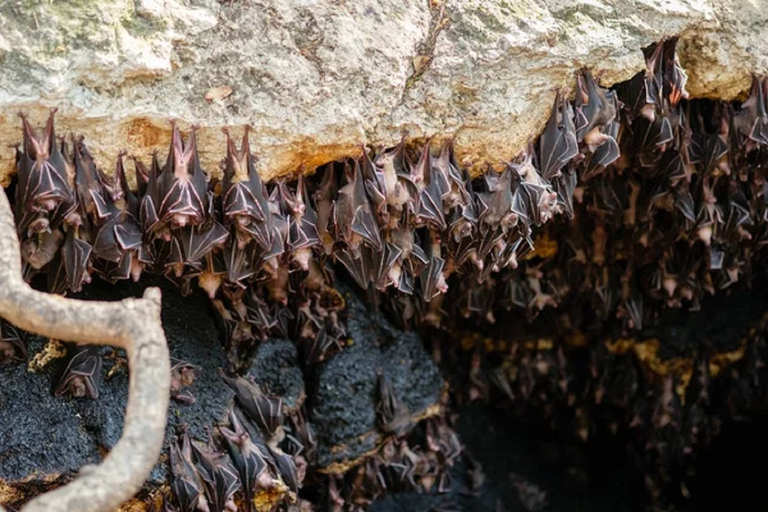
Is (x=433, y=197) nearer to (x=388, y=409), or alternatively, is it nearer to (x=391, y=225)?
(x=391, y=225)

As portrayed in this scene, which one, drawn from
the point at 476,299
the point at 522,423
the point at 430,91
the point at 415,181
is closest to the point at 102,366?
the point at 415,181

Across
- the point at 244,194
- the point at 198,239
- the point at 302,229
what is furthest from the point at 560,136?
the point at 198,239

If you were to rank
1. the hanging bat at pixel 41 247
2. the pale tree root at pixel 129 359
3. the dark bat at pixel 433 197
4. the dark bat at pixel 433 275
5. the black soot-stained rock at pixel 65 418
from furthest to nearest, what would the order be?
the dark bat at pixel 433 275
the dark bat at pixel 433 197
the black soot-stained rock at pixel 65 418
the hanging bat at pixel 41 247
the pale tree root at pixel 129 359

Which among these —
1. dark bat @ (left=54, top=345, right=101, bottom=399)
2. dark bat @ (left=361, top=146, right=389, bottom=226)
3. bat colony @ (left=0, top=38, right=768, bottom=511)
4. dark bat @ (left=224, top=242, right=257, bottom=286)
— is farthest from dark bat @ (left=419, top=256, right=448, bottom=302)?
dark bat @ (left=54, top=345, right=101, bottom=399)

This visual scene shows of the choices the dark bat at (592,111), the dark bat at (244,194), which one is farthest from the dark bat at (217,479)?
the dark bat at (592,111)

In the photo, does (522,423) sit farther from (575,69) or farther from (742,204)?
(575,69)

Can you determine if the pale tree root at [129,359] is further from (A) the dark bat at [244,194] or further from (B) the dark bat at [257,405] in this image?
(B) the dark bat at [257,405]
